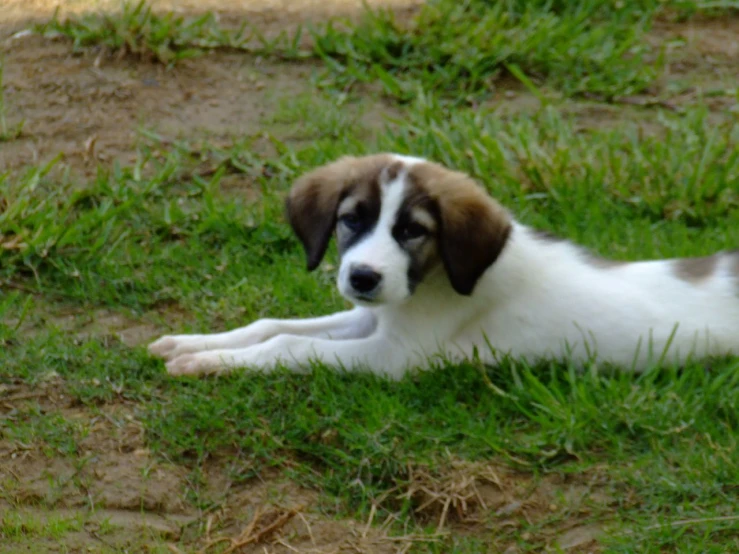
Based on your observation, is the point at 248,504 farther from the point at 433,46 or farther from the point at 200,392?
the point at 433,46

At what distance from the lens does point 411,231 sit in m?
5.59

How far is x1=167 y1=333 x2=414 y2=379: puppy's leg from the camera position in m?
5.84

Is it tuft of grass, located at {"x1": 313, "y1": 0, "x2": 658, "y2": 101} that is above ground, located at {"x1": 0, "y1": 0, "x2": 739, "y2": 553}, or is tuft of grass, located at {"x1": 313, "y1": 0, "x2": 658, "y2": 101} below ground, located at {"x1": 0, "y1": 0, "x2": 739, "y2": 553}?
above

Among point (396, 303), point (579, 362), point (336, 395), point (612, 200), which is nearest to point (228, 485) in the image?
point (336, 395)

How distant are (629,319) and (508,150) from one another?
246 centimetres

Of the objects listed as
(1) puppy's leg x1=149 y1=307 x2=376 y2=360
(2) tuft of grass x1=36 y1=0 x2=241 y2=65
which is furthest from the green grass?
(1) puppy's leg x1=149 y1=307 x2=376 y2=360

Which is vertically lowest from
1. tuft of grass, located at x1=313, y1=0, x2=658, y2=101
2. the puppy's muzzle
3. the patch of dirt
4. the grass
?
the patch of dirt

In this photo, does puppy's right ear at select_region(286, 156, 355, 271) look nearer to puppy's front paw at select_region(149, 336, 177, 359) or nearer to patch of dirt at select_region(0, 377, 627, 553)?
→ puppy's front paw at select_region(149, 336, 177, 359)

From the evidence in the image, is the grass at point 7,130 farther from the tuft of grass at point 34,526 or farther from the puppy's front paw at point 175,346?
the tuft of grass at point 34,526

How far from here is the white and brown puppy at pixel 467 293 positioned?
562 centimetres

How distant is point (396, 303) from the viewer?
19.0ft

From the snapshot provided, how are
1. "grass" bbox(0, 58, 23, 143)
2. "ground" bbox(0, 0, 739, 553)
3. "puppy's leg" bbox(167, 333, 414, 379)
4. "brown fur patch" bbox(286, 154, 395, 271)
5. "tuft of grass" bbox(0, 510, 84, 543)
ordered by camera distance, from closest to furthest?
"tuft of grass" bbox(0, 510, 84, 543)
"ground" bbox(0, 0, 739, 553)
"brown fur patch" bbox(286, 154, 395, 271)
"puppy's leg" bbox(167, 333, 414, 379)
"grass" bbox(0, 58, 23, 143)

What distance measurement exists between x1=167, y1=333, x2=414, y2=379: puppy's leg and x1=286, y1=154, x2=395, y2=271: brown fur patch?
399mm

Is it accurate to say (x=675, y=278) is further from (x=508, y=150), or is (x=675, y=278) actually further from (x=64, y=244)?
(x=64, y=244)
